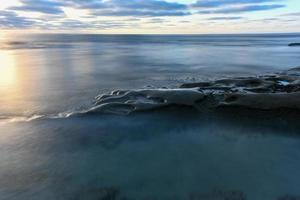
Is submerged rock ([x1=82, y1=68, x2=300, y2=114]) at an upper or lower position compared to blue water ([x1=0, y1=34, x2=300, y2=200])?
upper

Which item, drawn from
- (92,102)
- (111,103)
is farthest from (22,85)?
(111,103)

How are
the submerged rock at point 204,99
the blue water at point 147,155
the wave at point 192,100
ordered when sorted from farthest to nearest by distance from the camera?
the submerged rock at point 204,99 → the wave at point 192,100 → the blue water at point 147,155

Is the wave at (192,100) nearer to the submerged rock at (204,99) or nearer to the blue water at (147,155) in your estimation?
the submerged rock at (204,99)

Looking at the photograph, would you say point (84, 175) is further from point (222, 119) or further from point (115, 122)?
point (222, 119)

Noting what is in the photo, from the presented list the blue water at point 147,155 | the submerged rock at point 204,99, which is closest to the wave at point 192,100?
the submerged rock at point 204,99

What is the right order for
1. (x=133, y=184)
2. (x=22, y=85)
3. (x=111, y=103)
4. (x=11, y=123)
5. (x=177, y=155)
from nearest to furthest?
(x=133, y=184), (x=177, y=155), (x=11, y=123), (x=111, y=103), (x=22, y=85)

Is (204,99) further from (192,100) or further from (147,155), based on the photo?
(147,155)

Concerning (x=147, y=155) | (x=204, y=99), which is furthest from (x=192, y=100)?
(x=147, y=155)

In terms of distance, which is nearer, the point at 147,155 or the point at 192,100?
the point at 147,155

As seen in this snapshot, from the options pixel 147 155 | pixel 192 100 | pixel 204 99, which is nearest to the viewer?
pixel 147 155

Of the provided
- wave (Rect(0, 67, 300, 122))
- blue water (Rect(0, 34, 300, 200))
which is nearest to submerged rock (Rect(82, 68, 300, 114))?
wave (Rect(0, 67, 300, 122))

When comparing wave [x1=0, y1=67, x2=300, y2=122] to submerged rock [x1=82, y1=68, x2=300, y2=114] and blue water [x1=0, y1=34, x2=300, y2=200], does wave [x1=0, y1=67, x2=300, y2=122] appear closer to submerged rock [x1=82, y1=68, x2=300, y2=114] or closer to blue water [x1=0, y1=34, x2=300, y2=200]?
submerged rock [x1=82, y1=68, x2=300, y2=114]
